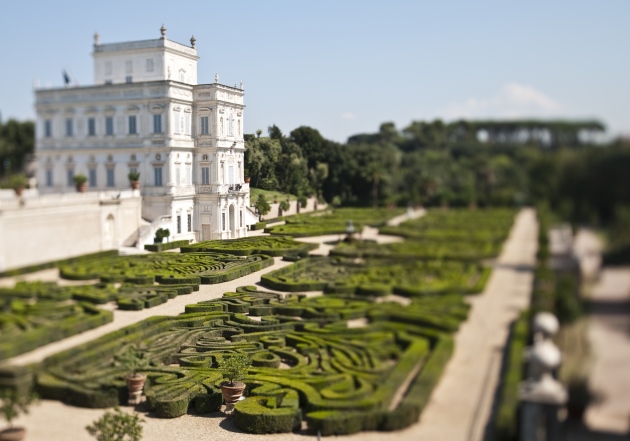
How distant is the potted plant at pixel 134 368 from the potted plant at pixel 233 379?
50.6 inches

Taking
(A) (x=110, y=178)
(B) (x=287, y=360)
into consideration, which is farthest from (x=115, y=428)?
(A) (x=110, y=178)

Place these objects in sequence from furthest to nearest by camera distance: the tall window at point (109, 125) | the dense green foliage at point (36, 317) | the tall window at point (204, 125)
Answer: the tall window at point (204, 125) → the tall window at point (109, 125) → the dense green foliage at point (36, 317)

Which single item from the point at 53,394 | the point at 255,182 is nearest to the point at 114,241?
the point at 53,394

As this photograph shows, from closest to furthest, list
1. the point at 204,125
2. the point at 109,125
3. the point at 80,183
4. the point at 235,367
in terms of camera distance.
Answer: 1. the point at 80,183
2. the point at 109,125
3. the point at 204,125
4. the point at 235,367

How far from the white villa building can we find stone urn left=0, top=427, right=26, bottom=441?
8.90 feet

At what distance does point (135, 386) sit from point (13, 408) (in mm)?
2744

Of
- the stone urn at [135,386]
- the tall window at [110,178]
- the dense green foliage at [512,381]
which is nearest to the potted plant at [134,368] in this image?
the stone urn at [135,386]

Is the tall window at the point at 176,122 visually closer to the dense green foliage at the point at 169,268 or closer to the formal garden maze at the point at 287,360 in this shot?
the dense green foliage at the point at 169,268

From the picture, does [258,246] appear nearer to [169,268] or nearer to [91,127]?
[169,268]

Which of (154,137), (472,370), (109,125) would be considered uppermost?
(109,125)

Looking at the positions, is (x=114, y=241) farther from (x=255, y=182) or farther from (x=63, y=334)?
(x=255, y=182)

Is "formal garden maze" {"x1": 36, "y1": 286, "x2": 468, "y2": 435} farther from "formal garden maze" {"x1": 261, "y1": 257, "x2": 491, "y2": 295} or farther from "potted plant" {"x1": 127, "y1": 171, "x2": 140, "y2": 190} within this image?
"potted plant" {"x1": 127, "y1": 171, "x2": 140, "y2": 190}

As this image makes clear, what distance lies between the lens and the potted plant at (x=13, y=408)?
25.3 feet

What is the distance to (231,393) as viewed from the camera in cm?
1085
